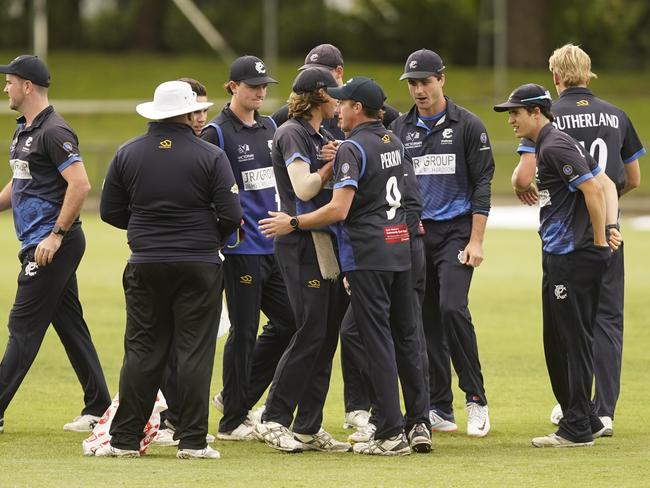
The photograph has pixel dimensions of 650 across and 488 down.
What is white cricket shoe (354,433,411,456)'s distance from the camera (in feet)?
26.8

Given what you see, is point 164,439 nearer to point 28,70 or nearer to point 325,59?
point 28,70

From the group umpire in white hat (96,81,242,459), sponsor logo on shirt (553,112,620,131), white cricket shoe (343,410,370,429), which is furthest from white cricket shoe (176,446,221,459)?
sponsor logo on shirt (553,112,620,131)

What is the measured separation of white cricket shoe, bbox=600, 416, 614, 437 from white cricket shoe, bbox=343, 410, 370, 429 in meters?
1.52

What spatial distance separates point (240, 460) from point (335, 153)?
1.84 meters

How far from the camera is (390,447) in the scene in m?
8.18

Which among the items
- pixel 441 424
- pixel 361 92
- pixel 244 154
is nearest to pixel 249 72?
pixel 244 154

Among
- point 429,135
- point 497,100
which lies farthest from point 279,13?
point 429,135

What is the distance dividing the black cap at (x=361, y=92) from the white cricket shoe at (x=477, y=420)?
222 cm

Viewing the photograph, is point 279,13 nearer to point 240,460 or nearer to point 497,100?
point 497,100

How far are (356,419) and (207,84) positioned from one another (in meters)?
37.5

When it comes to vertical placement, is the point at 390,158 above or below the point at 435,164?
above

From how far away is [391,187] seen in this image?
820 cm

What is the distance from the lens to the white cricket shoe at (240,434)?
29.5 ft

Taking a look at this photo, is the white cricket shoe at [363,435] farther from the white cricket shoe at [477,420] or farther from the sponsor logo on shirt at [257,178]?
the sponsor logo on shirt at [257,178]
